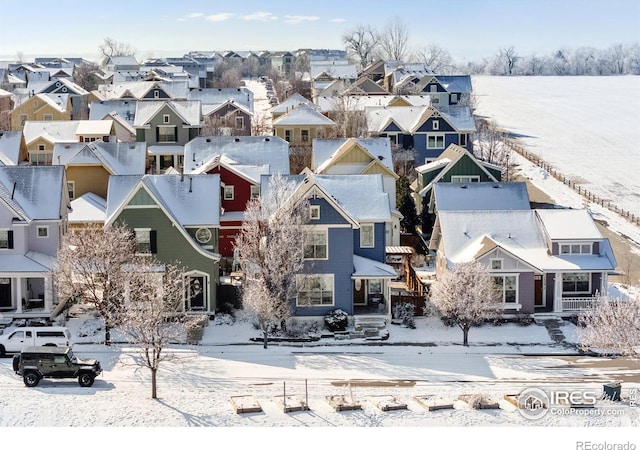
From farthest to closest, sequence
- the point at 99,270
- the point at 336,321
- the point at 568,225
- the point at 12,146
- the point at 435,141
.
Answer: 1. the point at 435,141
2. the point at 12,146
3. the point at 568,225
4. the point at 336,321
5. the point at 99,270

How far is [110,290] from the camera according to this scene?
35875mm

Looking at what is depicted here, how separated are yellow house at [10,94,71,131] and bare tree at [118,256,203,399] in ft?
179

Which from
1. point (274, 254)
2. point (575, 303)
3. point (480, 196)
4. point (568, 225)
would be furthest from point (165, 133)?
point (575, 303)

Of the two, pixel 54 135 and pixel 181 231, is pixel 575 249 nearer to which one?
pixel 181 231

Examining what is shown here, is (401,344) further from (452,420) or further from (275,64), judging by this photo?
(275,64)

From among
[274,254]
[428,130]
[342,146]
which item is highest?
[428,130]

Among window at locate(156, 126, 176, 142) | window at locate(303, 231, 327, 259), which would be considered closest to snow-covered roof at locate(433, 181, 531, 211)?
window at locate(303, 231, 327, 259)

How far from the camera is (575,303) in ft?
130

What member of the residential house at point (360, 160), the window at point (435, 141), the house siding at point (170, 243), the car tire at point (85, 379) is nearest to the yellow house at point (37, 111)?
the window at point (435, 141)

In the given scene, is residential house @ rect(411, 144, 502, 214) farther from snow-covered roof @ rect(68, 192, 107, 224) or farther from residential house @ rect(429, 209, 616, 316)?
snow-covered roof @ rect(68, 192, 107, 224)

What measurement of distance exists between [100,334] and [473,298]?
1557 centimetres

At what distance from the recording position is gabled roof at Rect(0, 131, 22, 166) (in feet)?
195

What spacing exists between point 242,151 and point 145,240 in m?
20.0

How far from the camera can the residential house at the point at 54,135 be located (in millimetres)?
66125
